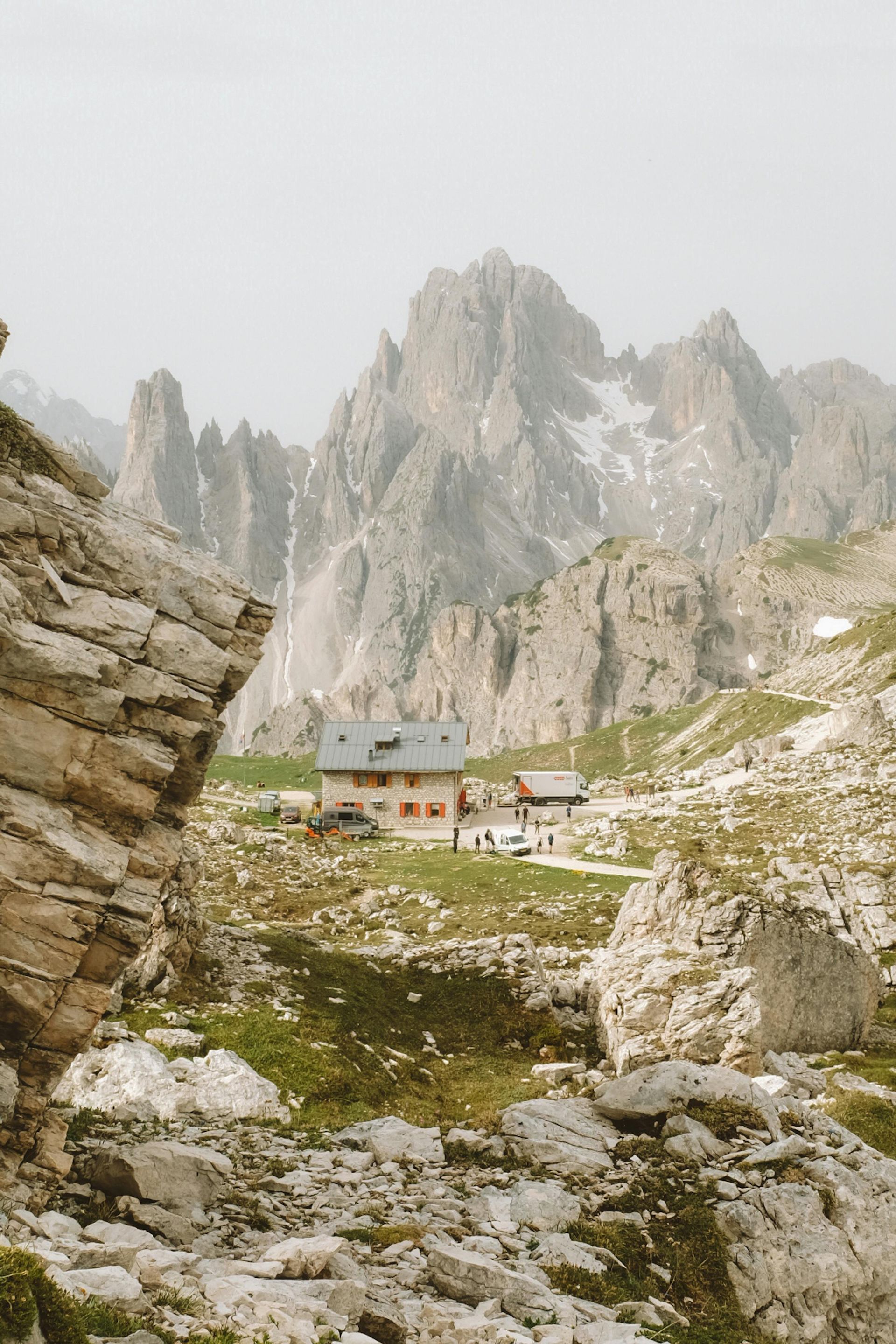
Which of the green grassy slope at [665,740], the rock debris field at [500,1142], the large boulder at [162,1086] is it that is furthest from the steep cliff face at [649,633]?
the large boulder at [162,1086]

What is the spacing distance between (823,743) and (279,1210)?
74963 mm

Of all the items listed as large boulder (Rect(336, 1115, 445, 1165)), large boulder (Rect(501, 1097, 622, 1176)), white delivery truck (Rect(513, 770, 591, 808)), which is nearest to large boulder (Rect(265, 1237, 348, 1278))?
large boulder (Rect(336, 1115, 445, 1165))

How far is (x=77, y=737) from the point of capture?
40.8 feet

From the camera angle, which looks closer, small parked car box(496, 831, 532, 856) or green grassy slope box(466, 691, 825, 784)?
small parked car box(496, 831, 532, 856)

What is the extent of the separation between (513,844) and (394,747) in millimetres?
17772

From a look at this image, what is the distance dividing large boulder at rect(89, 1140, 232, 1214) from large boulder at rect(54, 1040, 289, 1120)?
2.19 meters

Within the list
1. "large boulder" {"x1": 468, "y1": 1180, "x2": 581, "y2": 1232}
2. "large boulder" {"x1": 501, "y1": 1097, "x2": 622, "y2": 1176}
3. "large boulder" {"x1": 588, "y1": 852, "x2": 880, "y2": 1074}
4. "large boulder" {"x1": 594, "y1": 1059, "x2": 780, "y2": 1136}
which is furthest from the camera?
"large boulder" {"x1": 588, "y1": 852, "x2": 880, "y2": 1074}

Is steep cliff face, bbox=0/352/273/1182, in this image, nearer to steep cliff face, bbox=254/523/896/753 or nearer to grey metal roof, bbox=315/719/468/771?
grey metal roof, bbox=315/719/468/771

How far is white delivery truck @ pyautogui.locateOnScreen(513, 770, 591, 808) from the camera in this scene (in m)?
79.1

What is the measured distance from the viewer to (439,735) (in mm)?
69812

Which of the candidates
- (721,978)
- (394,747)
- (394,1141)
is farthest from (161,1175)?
→ (394,747)

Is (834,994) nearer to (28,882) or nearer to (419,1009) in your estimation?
(419,1009)

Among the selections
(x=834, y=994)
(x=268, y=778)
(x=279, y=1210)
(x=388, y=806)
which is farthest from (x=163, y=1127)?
(x=268, y=778)

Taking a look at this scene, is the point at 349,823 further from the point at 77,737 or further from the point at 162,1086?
the point at 77,737
